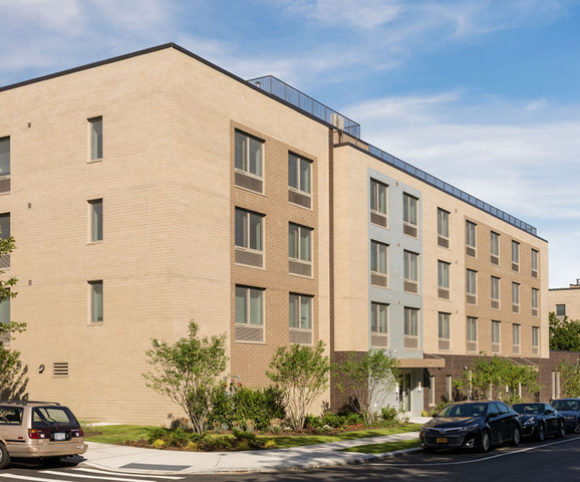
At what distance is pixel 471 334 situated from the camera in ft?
176

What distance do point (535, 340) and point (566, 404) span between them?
3089 centimetres

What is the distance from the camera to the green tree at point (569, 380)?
216 ft

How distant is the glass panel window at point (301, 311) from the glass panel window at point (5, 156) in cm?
1329

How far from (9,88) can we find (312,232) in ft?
48.1

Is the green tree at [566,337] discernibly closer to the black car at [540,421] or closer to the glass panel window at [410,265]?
the glass panel window at [410,265]

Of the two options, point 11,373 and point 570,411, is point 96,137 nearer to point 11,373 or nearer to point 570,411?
point 11,373

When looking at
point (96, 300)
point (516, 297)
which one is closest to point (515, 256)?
point (516, 297)

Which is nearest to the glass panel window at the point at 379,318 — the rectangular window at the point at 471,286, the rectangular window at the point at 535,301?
the rectangular window at the point at 471,286

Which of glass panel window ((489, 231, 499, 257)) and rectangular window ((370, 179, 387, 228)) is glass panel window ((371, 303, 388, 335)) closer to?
rectangular window ((370, 179, 387, 228))

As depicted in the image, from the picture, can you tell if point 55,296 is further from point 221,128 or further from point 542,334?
point 542,334

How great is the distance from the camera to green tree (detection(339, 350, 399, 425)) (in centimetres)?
3488

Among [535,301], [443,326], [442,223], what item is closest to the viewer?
[443,326]

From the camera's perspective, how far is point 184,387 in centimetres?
2608

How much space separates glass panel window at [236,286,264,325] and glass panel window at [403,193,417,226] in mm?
14354
